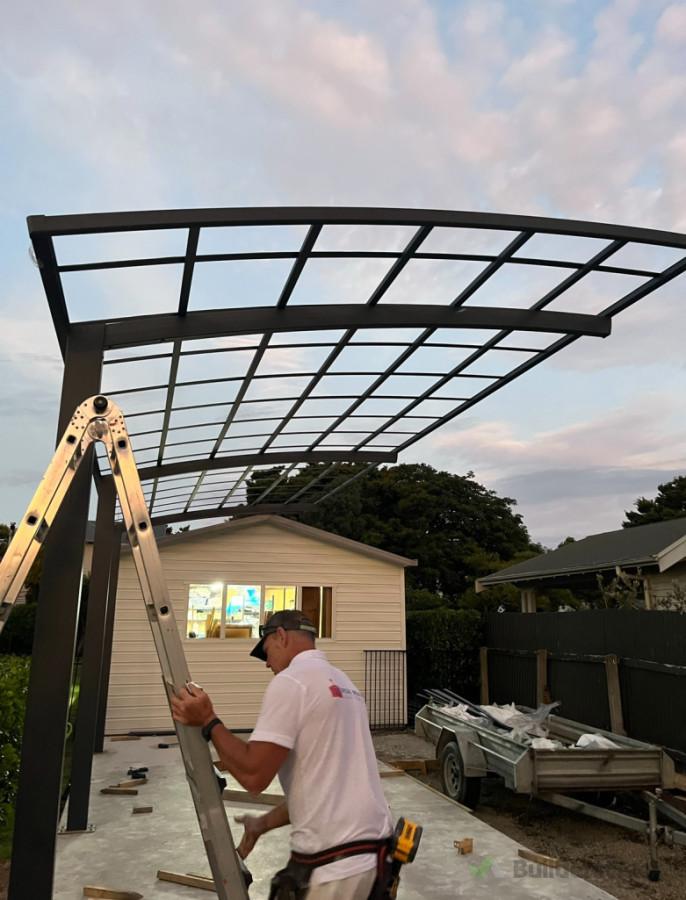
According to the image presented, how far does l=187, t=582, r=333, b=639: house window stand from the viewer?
13.5 metres

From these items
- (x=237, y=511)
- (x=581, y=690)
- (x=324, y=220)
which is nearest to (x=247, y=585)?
(x=237, y=511)

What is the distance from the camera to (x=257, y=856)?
562cm

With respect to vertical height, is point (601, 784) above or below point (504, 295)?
below

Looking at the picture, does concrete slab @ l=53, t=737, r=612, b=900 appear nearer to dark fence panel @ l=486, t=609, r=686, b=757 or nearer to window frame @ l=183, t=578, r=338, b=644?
dark fence panel @ l=486, t=609, r=686, b=757

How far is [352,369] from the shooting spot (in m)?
6.65

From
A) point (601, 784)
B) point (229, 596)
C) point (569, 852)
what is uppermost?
point (229, 596)

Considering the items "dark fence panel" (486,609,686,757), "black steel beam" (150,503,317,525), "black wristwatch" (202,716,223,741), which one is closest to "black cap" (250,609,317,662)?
"black wristwatch" (202,716,223,741)

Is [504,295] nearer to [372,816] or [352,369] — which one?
[352,369]

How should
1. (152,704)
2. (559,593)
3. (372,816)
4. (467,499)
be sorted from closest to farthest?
1. (372,816)
2. (152,704)
3. (559,593)
4. (467,499)

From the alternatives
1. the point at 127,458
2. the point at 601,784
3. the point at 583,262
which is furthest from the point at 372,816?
the point at 601,784

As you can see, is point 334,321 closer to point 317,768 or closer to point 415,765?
point 317,768

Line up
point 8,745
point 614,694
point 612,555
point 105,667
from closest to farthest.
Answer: point 8,745 < point 614,694 < point 105,667 < point 612,555

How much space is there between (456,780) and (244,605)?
7245mm

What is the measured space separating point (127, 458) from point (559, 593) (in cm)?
2591
